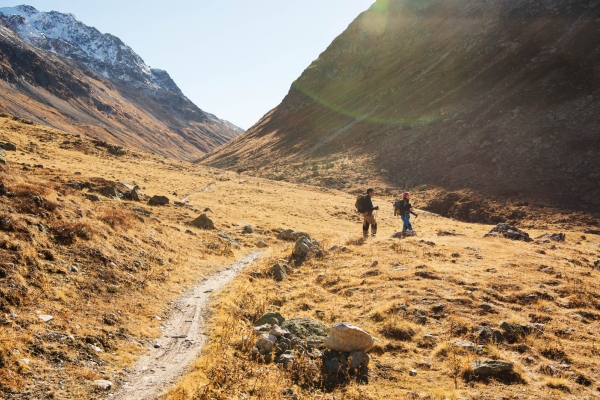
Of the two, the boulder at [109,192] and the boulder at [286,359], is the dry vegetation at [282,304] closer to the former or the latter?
the boulder at [286,359]

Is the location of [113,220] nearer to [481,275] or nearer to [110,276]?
[110,276]

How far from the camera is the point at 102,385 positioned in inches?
262

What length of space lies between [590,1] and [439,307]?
77.3 m

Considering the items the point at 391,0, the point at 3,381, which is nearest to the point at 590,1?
the point at 391,0

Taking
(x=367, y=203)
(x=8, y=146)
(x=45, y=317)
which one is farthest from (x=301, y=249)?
(x=8, y=146)

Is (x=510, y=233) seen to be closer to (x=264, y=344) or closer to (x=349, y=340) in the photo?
(x=349, y=340)

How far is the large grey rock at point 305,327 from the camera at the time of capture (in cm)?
895

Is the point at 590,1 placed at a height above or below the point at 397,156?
above

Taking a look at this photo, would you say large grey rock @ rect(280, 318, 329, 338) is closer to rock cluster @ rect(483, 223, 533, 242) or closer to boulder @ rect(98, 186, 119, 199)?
rock cluster @ rect(483, 223, 533, 242)

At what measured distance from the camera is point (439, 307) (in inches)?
399

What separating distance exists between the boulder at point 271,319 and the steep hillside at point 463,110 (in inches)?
1604

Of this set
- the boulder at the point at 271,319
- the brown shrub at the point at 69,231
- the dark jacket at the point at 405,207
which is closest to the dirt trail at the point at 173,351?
the boulder at the point at 271,319

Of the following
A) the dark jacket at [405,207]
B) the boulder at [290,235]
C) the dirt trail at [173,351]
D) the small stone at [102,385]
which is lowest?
the dirt trail at [173,351]

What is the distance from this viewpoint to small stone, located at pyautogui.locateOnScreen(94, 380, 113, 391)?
6594mm
